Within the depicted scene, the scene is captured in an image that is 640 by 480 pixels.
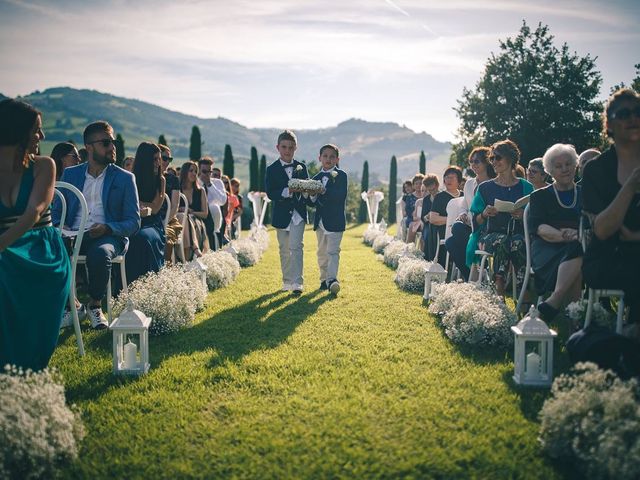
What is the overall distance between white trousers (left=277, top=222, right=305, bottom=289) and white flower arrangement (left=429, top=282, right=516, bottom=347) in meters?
2.95

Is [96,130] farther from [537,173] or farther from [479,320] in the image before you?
[537,173]

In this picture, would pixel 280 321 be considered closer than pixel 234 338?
No

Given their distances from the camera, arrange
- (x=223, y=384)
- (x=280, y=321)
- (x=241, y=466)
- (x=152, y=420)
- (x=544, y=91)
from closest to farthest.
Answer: (x=241, y=466) → (x=152, y=420) → (x=223, y=384) → (x=280, y=321) → (x=544, y=91)

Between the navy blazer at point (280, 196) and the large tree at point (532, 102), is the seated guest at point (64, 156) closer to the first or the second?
the navy blazer at point (280, 196)

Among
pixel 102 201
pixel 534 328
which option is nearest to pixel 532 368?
pixel 534 328

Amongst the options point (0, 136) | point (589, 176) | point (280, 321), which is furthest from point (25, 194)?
point (589, 176)

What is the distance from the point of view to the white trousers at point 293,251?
7.73 m

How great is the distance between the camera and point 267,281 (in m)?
8.96

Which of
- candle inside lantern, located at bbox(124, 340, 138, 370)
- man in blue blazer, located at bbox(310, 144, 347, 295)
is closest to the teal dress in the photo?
candle inside lantern, located at bbox(124, 340, 138, 370)

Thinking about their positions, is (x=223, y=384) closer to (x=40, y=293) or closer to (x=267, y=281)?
(x=40, y=293)

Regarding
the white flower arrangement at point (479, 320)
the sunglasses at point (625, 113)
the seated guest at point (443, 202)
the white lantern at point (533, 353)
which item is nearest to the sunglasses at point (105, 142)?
the white flower arrangement at point (479, 320)

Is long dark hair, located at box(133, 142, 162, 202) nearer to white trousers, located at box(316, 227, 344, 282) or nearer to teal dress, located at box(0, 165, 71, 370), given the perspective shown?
white trousers, located at box(316, 227, 344, 282)

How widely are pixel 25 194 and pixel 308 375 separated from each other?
2.51 metres

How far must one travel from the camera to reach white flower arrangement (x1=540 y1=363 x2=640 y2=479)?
91.0 inches
